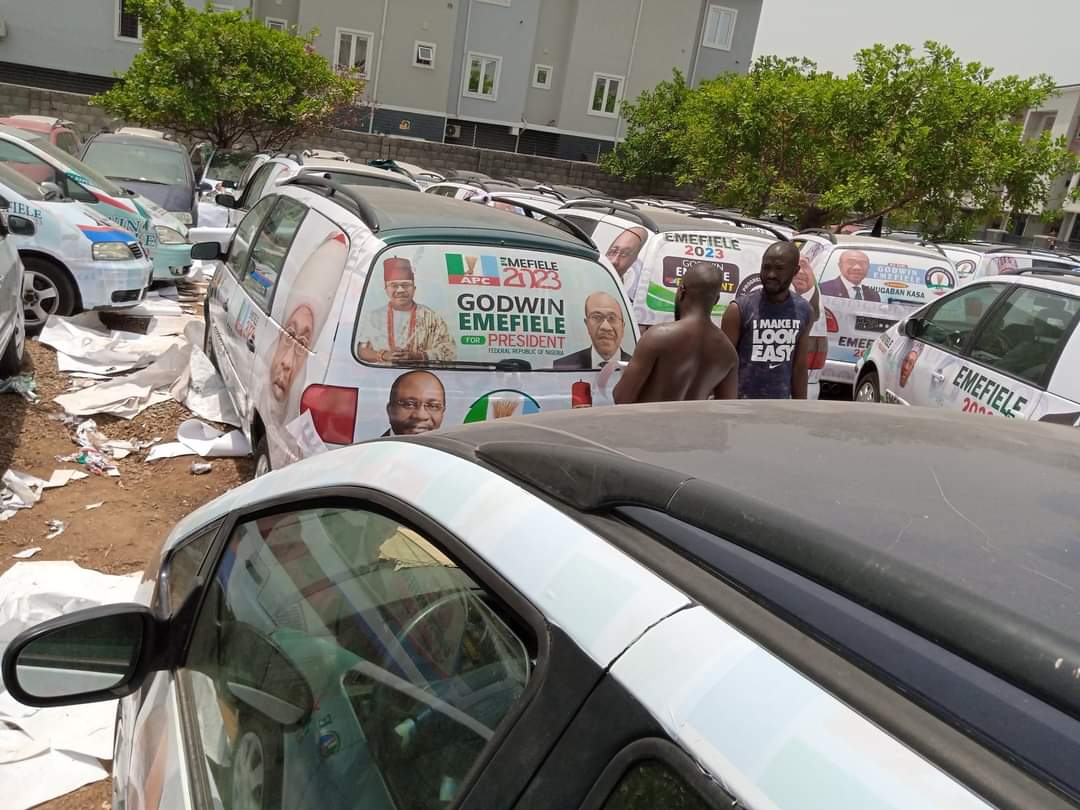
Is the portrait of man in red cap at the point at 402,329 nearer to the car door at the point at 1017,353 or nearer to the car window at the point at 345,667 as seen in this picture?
the car window at the point at 345,667

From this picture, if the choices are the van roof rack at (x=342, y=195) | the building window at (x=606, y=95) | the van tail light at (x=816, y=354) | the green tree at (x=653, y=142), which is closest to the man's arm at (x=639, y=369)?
the van roof rack at (x=342, y=195)

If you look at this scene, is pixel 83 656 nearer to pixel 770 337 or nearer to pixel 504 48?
pixel 770 337

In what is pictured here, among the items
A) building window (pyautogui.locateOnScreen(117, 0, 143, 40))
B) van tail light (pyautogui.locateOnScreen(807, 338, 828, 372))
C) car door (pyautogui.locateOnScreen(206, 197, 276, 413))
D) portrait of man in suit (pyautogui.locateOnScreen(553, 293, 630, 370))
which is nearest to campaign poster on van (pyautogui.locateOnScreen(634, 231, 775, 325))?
van tail light (pyautogui.locateOnScreen(807, 338, 828, 372))

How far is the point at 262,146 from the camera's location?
23.3m

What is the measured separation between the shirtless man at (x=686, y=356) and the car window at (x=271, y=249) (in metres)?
1.99

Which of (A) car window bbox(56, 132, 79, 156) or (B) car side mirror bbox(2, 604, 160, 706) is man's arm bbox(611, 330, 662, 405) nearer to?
(B) car side mirror bbox(2, 604, 160, 706)

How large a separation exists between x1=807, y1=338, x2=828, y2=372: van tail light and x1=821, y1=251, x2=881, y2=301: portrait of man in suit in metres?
1.54

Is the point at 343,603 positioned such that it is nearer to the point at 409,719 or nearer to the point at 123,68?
the point at 409,719

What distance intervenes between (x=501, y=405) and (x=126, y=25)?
29382 millimetres

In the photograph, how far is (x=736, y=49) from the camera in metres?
36.6

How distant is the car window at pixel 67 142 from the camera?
600 inches

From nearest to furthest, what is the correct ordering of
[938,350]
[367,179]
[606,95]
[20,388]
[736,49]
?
[20,388]
[938,350]
[367,179]
[606,95]
[736,49]

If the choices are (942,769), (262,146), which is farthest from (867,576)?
(262,146)

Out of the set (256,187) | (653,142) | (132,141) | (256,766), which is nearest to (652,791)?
(256,766)
